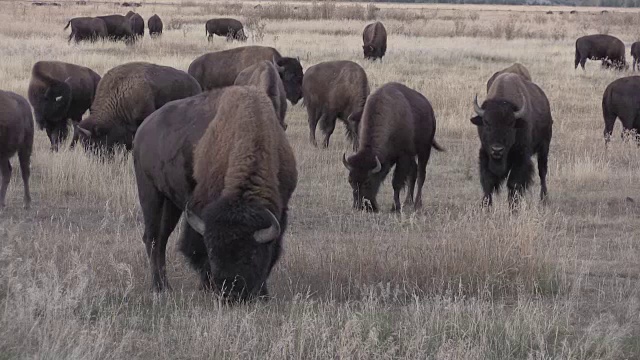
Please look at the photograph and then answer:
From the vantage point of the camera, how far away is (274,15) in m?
55.8

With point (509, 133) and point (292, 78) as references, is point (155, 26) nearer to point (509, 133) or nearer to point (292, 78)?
point (292, 78)

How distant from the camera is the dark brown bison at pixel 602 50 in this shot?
3328 centimetres

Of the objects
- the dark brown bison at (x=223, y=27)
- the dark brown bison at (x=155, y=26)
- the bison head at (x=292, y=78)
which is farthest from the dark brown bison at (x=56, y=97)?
the dark brown bison at (x=155, y=26)

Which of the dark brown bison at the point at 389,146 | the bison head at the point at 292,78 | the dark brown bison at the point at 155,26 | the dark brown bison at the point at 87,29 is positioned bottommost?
the dark brown bison at the point at 155,26

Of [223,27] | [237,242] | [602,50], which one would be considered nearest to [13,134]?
[237,242]

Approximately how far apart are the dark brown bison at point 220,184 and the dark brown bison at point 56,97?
26.2 feet

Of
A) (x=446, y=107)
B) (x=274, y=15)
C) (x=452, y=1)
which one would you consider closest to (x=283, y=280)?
(x=446, y=107)

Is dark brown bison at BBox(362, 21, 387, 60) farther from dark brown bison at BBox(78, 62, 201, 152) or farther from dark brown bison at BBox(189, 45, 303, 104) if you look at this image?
dark brown bison at BBox(78, 62, 201, 152)

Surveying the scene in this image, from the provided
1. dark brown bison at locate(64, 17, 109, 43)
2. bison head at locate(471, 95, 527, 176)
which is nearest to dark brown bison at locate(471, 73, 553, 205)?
bison head at locate(471, 95, 527, 176)

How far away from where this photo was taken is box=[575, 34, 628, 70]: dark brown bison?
109ft

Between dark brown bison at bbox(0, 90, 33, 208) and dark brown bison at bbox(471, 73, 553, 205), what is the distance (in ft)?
17.2

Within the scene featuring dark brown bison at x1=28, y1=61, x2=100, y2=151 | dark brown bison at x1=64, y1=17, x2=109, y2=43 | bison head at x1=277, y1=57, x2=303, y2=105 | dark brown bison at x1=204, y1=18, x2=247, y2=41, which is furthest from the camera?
dark brown bison at x1=204, y1=18, x2=247, y2=41

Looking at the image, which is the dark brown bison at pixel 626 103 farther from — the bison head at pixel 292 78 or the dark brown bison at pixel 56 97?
the dark brown bison at pixel 56 97

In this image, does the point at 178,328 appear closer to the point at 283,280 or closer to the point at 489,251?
the point at 283,280
